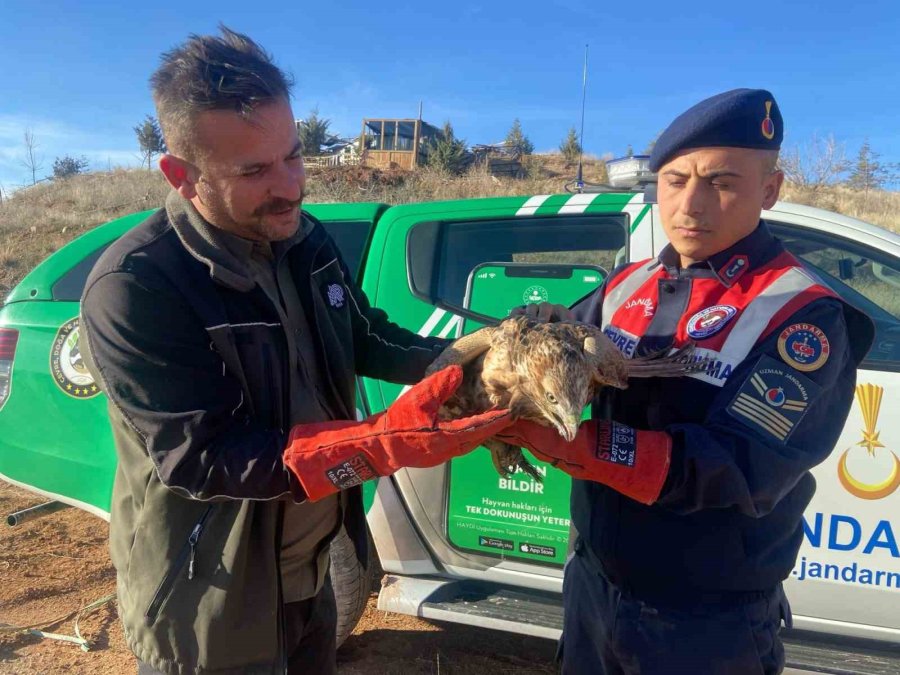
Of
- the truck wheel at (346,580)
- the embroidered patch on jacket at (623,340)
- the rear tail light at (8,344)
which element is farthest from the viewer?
the rear tail light at (8,344)

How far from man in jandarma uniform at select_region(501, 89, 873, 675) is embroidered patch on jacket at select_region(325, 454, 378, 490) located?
431 millimetres

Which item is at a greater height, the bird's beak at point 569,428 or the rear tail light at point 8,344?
the bird's beak at point 569,428

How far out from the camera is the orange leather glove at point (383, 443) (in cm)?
163

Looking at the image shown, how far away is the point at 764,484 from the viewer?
59.0 inches

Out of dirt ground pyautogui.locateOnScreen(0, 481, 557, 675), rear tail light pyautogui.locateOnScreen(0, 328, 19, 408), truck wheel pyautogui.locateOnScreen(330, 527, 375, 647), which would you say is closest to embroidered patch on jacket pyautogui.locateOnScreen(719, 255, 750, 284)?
truck wheel pyautogui.locateOnScreen(330, 527, 375, 647)

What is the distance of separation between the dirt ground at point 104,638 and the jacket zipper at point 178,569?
1845 mm

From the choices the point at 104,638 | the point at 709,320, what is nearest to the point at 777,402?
the point at 709,320

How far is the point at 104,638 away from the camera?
3.47 metres

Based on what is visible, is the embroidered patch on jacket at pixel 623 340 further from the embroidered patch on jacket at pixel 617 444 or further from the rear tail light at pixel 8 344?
the rear tail light at pixel 8 344

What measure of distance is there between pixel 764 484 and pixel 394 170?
2432cm

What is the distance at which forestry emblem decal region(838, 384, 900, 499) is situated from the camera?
256 cm

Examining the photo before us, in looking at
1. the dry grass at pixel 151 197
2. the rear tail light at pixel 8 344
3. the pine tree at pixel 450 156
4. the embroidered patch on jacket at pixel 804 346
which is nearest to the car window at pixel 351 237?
the rear tail light at pixel 8 344

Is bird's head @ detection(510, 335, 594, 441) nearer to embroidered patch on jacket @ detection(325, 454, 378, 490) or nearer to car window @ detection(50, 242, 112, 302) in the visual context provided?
embroidered patch on jacket @ detection(325, 454, 378, 490)

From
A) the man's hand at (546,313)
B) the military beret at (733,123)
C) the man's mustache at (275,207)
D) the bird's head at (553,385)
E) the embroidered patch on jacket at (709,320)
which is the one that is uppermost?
the military beret at (733,123)
